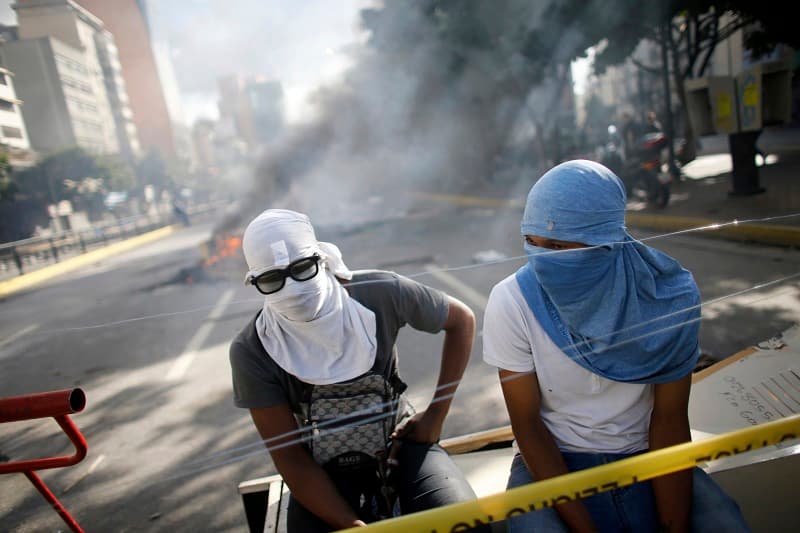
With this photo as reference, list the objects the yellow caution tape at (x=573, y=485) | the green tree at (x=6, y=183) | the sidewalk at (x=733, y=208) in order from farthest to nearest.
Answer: the sidewalk at (x=733, y=208) → the green tree at (x=6, y=183) → the yellow caution tape at (x=573, y=485)

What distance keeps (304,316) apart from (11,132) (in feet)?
4.50

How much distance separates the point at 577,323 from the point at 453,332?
71cm

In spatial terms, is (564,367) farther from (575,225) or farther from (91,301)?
(91,301)

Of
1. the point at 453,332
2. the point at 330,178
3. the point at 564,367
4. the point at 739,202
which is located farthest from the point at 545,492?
the point at 330,178

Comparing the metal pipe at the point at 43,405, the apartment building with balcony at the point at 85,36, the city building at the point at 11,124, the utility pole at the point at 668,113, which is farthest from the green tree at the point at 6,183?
the utility pole at the point at 668,113

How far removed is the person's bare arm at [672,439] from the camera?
1444 mm

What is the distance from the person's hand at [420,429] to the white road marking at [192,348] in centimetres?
252

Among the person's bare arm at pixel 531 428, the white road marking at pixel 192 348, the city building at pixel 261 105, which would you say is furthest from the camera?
the city building at pixel 261 105

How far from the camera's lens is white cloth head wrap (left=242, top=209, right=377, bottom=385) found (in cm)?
171

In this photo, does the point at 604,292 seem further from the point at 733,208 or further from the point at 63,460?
the point at 733,208

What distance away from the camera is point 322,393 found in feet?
5.80

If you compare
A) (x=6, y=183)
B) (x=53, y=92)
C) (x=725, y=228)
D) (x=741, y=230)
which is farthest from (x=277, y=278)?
(x=741, y=230)

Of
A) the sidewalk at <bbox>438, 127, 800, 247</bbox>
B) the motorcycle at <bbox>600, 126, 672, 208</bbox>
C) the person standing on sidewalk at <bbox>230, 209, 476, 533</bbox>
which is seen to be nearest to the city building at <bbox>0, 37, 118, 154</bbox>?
the person standing on sidewalk at <bbox>230, 209, 476, 533</bbox>

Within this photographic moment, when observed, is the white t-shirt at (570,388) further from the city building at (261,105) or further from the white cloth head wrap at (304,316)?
the city building at (261,105)
